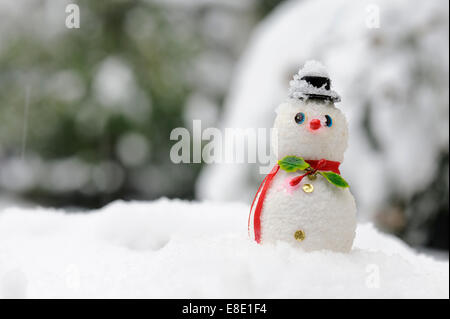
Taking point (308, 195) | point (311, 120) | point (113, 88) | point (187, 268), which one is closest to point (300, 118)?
point (311, 120)

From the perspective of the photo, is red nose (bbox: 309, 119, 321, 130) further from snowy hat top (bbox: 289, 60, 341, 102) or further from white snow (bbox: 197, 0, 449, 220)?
white snow (bbox: 197, 0, 449, 220)

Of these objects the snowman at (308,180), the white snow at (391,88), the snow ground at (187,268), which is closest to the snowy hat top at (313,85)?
the snowman at (308,180)

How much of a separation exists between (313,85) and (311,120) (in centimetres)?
6

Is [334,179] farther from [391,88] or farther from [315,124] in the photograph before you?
[391,88]

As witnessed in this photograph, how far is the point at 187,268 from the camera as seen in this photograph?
61 centimetres

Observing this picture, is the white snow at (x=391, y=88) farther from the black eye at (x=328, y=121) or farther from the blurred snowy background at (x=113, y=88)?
the black eye at (x=328, y=121)

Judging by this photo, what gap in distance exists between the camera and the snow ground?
58 centimetres

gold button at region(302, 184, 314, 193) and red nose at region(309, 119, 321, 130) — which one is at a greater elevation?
red nose at region(309, 119, 321, 130)

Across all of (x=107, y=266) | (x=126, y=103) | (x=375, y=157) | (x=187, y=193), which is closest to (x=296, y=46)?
(x=375, y=157)

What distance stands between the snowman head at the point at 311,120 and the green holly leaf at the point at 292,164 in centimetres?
2

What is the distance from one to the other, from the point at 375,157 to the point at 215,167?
65 centimetres

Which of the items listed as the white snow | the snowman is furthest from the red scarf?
the white snow

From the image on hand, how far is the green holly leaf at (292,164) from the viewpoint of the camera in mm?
713
